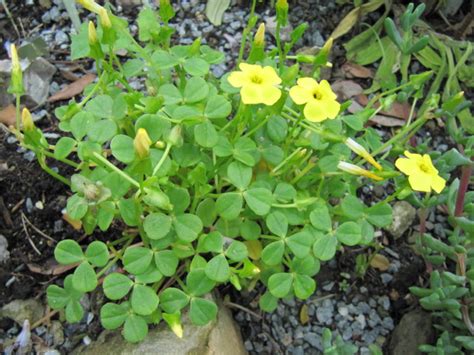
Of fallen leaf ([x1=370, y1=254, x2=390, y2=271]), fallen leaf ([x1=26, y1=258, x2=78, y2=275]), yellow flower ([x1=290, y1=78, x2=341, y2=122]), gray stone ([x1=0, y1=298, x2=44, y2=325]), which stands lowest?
gray stone ([x1=0, y1=298, x2=44, y2=325])

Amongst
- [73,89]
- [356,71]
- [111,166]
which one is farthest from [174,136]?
[356,71]

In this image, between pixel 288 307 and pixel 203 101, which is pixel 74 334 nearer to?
pixel 288 307

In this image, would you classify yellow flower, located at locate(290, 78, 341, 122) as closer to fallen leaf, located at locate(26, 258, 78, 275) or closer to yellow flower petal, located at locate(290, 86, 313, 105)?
yellow flower petal, located at locate(290, 86, 313, 105)

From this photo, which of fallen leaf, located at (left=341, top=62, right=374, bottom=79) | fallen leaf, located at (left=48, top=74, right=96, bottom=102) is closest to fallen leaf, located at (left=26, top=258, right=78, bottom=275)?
fallen leaf, located at (left=48, top=74, right=96, bottom=102)

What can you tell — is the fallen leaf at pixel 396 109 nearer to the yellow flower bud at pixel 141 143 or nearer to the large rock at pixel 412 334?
the large rock at pixel 412 334

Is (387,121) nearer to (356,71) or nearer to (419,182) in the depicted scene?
(356,71)
